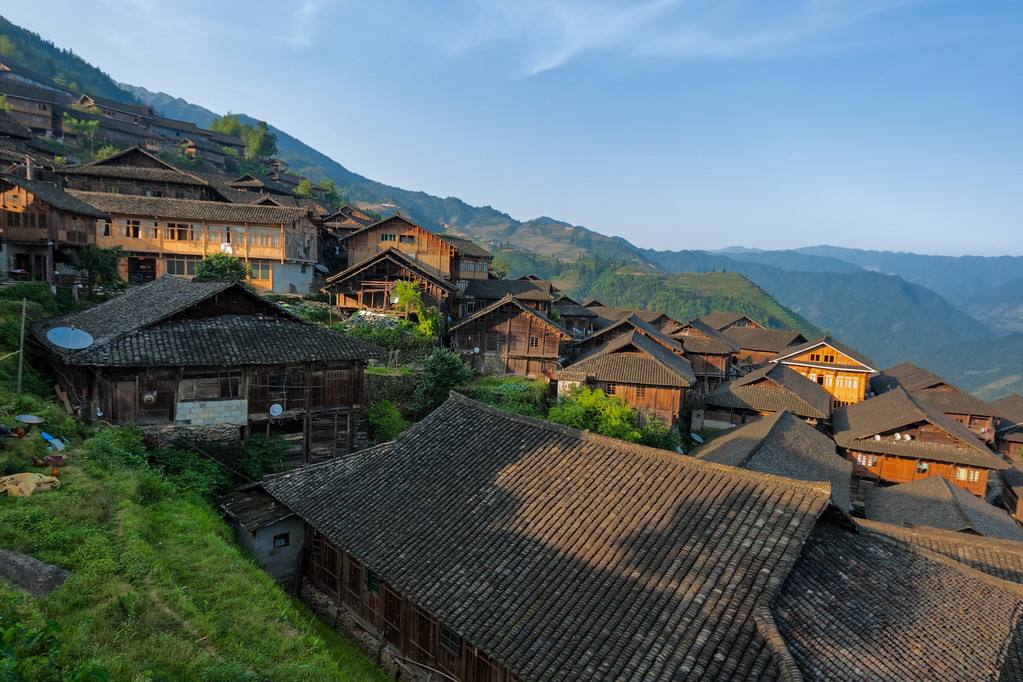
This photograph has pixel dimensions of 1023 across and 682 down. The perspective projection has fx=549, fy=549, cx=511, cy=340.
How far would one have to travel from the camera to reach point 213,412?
20.4 meters

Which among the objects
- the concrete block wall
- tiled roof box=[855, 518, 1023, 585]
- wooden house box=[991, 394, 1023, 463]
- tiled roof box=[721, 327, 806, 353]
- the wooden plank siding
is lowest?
wooden house box=[991, 394, 1023, 463]

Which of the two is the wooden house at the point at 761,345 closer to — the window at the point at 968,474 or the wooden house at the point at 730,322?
the wooden house at the point at 730,322

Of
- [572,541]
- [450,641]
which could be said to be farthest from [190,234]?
[572,541]

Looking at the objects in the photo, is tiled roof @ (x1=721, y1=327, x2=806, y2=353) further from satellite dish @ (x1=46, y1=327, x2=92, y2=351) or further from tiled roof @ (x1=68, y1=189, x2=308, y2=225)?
satellite dish @ (x1=46, y1=327, x2=92, y2=351)

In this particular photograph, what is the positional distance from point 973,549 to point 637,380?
20.1 meters

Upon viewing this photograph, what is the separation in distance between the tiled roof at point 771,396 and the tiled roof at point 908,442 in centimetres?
302

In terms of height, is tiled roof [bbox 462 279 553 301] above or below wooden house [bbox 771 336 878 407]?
above

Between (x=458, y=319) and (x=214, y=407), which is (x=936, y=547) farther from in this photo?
(x=458, y=319)

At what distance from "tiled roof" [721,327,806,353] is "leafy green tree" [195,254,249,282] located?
58472mm

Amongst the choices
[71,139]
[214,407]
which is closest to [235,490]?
[214,407]

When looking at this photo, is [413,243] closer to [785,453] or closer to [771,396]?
[771,396]

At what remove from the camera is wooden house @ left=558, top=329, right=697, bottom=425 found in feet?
121

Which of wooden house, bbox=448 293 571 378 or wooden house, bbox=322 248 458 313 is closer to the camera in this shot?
wooden house, bbox=448 293 571 378

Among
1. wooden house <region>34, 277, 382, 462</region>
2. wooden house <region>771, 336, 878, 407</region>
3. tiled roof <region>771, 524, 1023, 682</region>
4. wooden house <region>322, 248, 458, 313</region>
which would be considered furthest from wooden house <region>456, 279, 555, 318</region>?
tiled roof <region>771, 524, 1023, 682</region>
